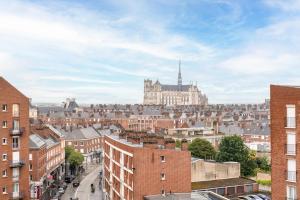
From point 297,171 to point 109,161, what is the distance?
116 ft

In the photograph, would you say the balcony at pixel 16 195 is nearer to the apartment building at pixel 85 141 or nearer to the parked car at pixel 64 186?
the parked car at pixel 64 186

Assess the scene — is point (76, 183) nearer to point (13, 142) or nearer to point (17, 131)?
point (13, 142)

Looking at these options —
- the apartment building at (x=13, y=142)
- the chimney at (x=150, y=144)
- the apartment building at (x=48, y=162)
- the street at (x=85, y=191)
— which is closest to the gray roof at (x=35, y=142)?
the apartment building at (x=48, y=162)

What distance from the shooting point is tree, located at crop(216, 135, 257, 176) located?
256ft

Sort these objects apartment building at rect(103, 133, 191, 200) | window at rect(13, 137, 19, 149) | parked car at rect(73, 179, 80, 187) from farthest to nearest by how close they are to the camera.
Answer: parked car at rect(73, 179, 80, 187) < window at rect(13, 137, 19, 149) < apartment building at rect(103, 133, 191, 200)

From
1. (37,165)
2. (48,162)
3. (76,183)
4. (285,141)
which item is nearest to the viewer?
(285,141)

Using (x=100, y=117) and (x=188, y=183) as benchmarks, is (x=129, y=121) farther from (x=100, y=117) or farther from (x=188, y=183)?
(x=188, y=183)

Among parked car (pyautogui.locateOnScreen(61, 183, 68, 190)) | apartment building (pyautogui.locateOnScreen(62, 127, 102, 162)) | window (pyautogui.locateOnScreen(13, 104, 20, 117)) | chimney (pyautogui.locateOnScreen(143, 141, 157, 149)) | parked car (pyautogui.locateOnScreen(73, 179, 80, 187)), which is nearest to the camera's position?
chimney (pyautogui.locateOnScreen(143, 141, 157, 149))

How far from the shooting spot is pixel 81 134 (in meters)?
116

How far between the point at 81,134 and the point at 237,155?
167ft

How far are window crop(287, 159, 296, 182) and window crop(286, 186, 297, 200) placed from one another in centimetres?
66

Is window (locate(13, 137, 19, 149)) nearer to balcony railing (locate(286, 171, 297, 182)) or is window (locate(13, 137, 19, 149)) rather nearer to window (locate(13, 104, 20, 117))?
window (locate(13, 104, 20, 117))

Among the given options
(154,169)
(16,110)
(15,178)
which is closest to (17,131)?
(16,110)

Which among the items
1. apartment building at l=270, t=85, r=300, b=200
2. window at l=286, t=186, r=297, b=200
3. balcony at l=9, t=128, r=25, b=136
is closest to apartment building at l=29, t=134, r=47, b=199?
balcony at l=9, t=128, r=25, b=136
